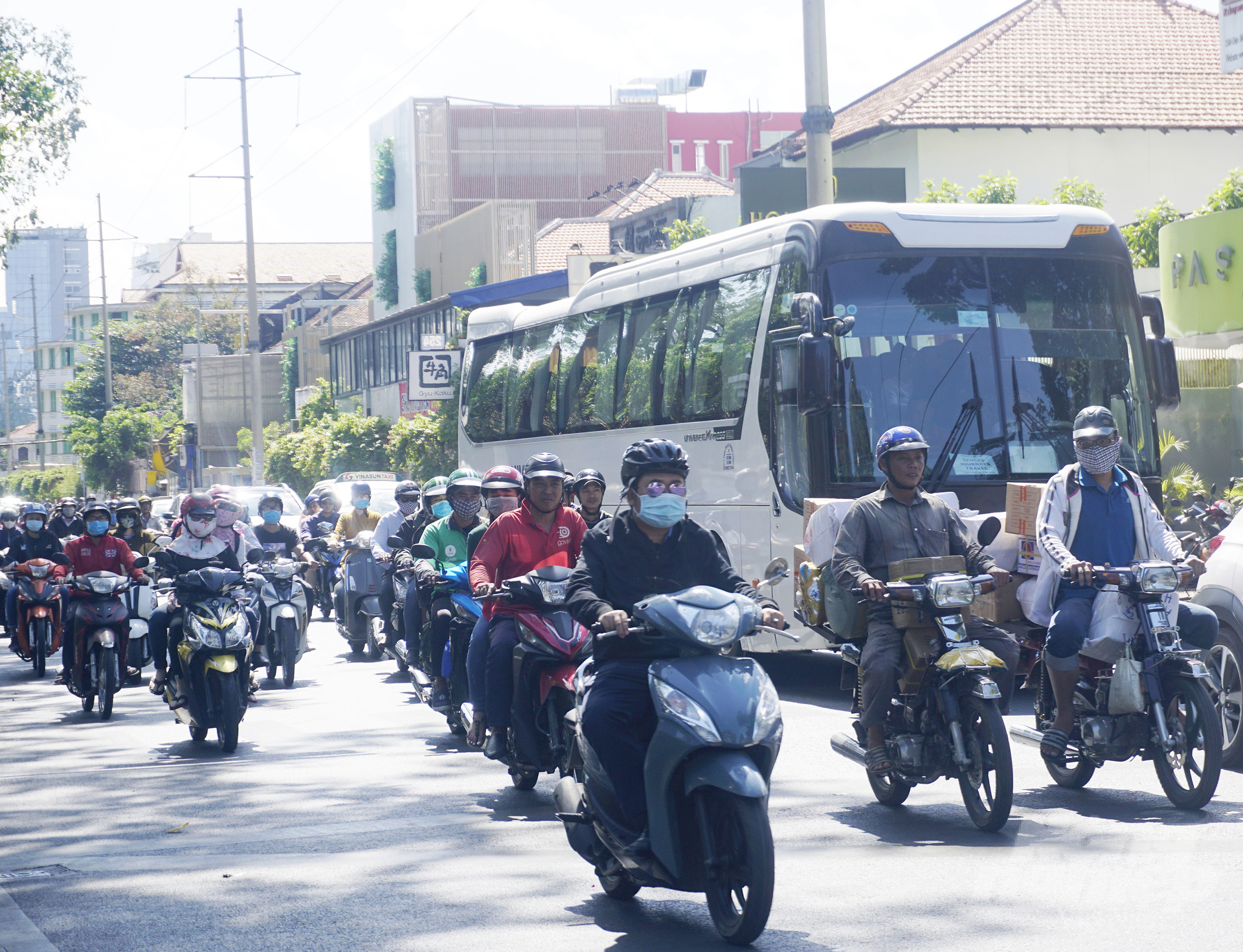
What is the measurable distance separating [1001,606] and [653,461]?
5355 millimetres

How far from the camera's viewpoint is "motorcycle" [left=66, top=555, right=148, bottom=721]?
41.3 feet

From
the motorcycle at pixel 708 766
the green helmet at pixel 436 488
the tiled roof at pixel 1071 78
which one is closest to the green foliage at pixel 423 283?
the tiled roof at pixel 1071 78

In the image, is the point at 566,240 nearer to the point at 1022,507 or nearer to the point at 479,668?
the point at 1022,507

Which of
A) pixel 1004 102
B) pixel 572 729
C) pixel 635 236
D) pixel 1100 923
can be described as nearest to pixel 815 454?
pixel 572 729

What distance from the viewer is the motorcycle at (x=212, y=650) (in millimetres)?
10539

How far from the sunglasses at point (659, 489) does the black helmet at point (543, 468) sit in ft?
7.51

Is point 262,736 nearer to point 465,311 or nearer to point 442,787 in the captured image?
point 442,787

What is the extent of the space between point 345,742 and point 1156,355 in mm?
6543

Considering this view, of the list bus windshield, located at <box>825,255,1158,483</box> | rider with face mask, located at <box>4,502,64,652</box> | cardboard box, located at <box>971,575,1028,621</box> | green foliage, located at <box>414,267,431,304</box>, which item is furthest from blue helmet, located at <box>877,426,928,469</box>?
green foliage, located at <box>414,267,431,304</box>

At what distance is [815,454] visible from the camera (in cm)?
1209

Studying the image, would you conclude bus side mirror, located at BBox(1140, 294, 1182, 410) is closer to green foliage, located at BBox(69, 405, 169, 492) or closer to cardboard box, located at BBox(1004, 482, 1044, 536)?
cardboard box, located at BBox(1004, 482, 1044, 536)

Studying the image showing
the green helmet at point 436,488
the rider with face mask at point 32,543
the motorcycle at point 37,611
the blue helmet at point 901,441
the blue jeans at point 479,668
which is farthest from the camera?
the rider with face mask at point 32,543

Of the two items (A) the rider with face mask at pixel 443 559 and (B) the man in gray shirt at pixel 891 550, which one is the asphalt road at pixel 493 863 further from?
(B) the man in gray shirt at pixel 891 550

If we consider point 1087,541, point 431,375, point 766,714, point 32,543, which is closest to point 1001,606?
point 1087,541
